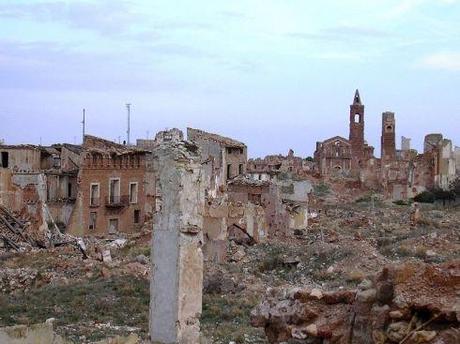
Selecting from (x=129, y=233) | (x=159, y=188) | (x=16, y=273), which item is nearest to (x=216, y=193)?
(x=129, y=233)

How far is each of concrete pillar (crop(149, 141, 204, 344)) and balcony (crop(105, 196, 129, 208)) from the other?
2729cm

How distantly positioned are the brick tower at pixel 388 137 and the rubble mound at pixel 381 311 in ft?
198

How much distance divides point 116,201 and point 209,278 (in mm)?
20515

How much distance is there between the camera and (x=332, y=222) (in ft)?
136

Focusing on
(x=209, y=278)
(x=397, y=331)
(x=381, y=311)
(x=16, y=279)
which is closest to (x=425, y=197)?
(x=209, y=278)

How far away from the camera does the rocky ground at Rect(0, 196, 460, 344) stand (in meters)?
16.6

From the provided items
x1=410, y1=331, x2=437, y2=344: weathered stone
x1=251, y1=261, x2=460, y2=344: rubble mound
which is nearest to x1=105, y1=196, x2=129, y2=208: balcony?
x1=251, y1=261, x2=460, y2=344: rubble mound

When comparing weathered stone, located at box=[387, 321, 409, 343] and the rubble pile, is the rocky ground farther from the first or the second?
weathered stone, located at box=[387, 321, 409, 343]

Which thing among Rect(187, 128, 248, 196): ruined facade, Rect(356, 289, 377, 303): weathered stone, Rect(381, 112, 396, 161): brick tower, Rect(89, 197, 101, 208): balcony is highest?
Rect(381, 112, 396, 161): brick tower

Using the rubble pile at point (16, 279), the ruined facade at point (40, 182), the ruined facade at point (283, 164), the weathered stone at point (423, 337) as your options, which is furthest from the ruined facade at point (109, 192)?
the weathered stone at point (423, 337)

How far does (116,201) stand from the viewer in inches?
1586

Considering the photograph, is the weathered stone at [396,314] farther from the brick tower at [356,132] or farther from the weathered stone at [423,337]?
the brick tower at [356,132]

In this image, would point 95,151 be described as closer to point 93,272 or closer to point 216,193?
point 216,193

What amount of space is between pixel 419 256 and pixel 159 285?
14.2m
